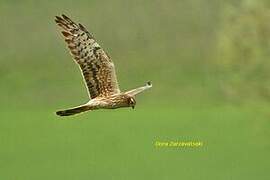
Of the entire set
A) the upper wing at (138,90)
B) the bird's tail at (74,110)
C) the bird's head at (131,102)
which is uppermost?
the upper wing at (138,90)

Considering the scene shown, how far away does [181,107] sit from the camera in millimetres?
3557

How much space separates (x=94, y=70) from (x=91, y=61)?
0.03m

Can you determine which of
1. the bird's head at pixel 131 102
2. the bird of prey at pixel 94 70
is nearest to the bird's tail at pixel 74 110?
the bird of prey at pixel 94 70

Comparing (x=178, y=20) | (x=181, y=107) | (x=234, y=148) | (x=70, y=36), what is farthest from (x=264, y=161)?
(x=70, y=36)

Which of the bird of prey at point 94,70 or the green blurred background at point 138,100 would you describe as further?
the green blurred background at point 138,100

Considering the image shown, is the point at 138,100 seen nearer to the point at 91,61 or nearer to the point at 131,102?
the point at 131,102

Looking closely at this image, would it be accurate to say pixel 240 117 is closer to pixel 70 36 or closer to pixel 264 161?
pixel 264 161

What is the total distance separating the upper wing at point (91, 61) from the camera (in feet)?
11.1

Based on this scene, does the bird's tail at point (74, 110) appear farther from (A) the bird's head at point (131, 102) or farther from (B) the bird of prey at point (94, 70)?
(A) the bird's head at point (131, 102)

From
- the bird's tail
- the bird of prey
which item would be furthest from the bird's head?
the bird's tail

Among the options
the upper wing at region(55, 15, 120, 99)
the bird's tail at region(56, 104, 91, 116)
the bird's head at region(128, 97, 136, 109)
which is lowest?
the bird's tail at region(56, 104, 91, 116)

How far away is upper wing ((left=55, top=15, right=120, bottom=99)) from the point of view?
3396 millimetres

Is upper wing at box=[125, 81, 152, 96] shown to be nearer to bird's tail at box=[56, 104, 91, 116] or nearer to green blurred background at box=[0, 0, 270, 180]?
green blurred background at box=[0, 0, 270, 180]

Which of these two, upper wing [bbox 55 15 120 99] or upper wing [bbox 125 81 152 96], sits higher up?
upper wing [bbox 55 15 120 99]
